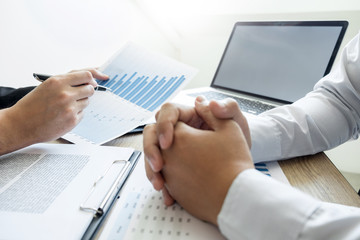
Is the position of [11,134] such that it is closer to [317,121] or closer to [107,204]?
[107,204]

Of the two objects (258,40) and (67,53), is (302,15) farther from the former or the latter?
(67,53)

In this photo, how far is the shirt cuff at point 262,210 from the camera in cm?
25

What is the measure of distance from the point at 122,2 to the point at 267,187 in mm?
1102

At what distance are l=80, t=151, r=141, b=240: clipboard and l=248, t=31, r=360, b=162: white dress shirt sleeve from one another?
23cm

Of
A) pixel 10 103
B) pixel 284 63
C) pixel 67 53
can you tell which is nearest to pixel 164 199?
pixel 10 103

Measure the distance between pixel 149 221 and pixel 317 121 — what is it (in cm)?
41

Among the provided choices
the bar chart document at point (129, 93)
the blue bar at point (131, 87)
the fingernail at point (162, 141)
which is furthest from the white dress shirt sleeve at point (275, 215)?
the blue bar at point (131, 87)

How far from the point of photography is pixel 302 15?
3.25 ft

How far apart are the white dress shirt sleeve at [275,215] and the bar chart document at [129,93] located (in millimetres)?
329

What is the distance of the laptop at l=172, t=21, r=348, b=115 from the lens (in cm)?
75

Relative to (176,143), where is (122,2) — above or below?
above

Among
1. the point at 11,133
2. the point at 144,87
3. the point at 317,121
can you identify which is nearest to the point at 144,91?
the point at 144,87

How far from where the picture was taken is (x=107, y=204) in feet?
1.10

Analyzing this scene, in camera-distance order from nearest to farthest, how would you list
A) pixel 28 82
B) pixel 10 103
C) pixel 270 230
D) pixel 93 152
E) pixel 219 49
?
pixel 270 230, pixel 93 152, pixel 10 103, pixel 28 82, pixel 219 49
